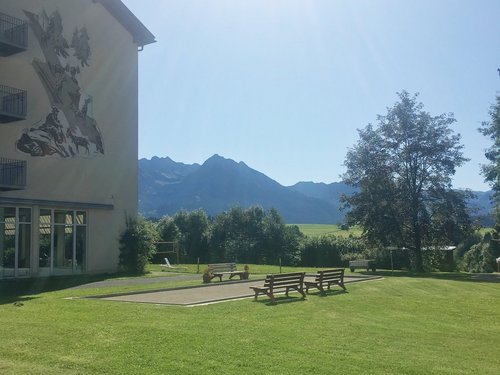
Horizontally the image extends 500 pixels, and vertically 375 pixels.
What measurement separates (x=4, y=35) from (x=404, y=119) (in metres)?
29.2

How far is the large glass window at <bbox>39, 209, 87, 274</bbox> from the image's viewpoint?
25.5 m

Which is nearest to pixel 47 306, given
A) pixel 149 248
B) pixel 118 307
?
pixel 118 307

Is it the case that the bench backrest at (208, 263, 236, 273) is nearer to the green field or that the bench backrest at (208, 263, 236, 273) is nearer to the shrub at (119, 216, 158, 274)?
the shrub at (119, 216, 158, 274)

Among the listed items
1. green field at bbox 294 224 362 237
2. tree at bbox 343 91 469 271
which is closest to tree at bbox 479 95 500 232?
tree at bbox 343 91 469 271

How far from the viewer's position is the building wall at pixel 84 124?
2483cm

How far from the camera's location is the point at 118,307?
12906 millimetres

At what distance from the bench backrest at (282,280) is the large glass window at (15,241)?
1367cm

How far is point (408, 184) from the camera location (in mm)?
40969

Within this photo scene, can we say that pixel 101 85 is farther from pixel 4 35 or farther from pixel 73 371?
pixel 73 371

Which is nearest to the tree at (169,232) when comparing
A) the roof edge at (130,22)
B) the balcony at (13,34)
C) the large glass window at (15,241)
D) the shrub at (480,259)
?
the roof edge at (130,22)

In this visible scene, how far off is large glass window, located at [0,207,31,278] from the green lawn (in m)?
9.52

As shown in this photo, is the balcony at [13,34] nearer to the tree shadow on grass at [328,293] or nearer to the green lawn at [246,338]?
the green lawn at [246,338]

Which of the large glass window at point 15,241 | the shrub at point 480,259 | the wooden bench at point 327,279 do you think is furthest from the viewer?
the shrub at point 480,259

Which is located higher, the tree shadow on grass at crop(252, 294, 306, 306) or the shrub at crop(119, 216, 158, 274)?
the shrub at crop(119, 216, 158, 274)
